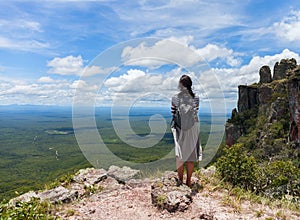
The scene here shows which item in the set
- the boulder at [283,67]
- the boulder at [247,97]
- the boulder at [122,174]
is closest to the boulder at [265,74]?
the boulder at [283,67]

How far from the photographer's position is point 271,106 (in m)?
46.8

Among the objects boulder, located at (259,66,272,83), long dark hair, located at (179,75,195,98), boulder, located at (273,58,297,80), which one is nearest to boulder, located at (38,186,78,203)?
long dark hair, located at (179,75,195,98)

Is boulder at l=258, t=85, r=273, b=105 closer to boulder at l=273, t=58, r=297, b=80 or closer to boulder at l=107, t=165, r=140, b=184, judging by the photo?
boulder at l=273, t=58, r=297, b=80

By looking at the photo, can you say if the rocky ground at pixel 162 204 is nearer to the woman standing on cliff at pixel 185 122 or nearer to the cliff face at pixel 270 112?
the woman standing on cliff at pixel 185 122

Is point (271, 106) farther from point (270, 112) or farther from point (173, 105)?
point (173, 105)

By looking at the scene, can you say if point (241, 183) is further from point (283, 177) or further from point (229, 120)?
point (229, 120)

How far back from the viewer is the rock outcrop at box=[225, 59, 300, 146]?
37.1 meters

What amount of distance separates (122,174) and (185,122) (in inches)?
133

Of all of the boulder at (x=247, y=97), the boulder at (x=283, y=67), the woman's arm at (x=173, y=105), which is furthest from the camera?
the boulder at (x=247, y=97)

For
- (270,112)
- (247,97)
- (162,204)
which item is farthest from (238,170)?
(247,97)

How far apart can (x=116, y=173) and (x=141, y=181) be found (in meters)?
1.17

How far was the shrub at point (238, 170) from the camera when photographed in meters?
6.21

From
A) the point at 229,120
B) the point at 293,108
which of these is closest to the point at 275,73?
the point at 229,120

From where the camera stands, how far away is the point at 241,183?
6.20 m
